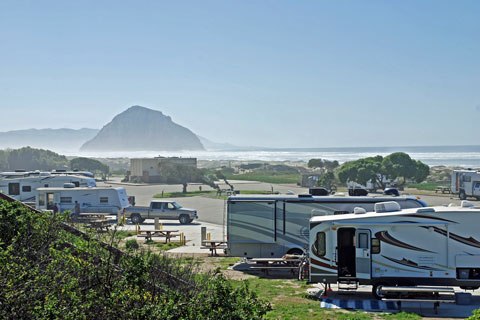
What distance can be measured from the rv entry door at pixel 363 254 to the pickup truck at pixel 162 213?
1854 cm

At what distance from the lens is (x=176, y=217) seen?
32.1 meters

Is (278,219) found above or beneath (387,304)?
above

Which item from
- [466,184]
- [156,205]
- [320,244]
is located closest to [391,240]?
[320,244]

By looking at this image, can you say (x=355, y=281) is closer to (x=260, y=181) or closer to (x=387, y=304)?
(x=387, y=304)

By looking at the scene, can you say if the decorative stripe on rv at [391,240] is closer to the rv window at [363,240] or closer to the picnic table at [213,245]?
the rv window at [363,240]

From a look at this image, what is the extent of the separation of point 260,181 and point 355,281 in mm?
60985

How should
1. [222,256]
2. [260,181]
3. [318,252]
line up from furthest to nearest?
[260,181] < [222,256] < [318,252]

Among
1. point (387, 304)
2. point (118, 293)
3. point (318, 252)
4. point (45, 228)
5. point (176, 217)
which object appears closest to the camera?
point (118, 293)

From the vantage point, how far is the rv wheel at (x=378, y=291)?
1401cm

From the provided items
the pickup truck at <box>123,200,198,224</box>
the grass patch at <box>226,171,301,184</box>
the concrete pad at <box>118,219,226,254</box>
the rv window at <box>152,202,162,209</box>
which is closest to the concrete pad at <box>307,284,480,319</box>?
the concrete pad at <box>118,219,226,254</box>

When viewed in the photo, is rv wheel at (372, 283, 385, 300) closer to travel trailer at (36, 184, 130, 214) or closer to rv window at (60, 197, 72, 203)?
travel trailer at (36, 184, 130, 214)

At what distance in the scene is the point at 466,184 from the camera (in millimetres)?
43094

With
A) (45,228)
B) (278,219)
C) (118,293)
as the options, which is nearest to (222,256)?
(278,219)

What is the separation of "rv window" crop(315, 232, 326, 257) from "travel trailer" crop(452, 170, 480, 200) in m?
31.4
